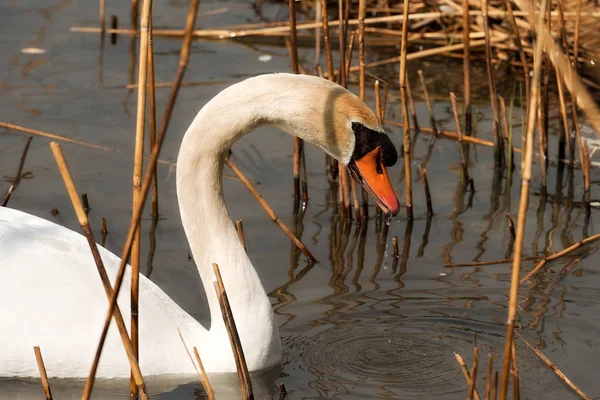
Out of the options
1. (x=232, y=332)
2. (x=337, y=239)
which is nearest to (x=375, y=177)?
(x=232, y=332)

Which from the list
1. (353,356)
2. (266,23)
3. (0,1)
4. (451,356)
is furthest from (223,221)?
(0,1)

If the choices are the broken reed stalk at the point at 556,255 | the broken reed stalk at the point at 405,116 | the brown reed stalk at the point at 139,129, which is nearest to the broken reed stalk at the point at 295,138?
the broken reed stalk at the point at 405,116

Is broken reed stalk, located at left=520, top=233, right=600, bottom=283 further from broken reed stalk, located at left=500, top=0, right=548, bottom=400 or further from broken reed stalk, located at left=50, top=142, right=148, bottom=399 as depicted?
broken reed stalk, located at left=50, top=142, right=148, bottom=399

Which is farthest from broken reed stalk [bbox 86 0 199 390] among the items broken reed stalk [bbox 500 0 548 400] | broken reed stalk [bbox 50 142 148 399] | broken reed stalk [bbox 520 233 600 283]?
broken reed stalk [bbox 520 233 600 283]

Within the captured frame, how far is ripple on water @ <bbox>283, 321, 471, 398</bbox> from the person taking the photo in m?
4.62

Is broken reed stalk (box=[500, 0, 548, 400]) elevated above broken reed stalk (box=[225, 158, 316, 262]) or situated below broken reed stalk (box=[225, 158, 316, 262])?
above

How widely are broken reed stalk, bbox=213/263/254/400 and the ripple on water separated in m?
0.77

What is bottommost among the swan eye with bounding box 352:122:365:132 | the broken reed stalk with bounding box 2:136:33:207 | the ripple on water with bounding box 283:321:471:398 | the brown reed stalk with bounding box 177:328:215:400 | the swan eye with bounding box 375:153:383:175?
the ripple on water with bounding box 283:321:471:398

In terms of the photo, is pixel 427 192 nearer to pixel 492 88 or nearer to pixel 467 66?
pixel 492 88

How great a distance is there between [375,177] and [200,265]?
904mm

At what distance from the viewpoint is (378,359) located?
4879 mm

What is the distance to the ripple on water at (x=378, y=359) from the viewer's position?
4.62 meters

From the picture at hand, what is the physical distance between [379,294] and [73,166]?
260 cm

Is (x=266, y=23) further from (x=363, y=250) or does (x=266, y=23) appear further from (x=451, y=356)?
(x=451, y=356)
